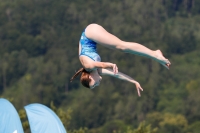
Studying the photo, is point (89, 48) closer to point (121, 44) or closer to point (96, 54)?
point (96, 54)

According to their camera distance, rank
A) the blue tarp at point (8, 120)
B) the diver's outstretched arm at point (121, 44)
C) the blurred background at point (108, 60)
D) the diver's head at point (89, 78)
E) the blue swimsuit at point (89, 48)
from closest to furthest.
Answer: the diver's outstretched arm at point (121, 44)
the blue swimsuit at point (89, 48)
the diver's head at point (89, 78)
the blue tarp at point (8, 120)
the blurred background at point (108, 60)

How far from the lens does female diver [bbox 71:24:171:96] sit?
13.6m

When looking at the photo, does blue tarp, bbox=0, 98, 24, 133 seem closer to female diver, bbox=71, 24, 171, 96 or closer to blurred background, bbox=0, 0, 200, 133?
female diver, bbox=71, 24, 171, 96

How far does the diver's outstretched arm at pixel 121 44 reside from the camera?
534 inches

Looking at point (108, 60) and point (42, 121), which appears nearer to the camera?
point (42, 121)

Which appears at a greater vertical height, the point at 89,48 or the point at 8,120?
the point at 89,48

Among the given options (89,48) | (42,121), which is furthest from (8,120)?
(89,48)

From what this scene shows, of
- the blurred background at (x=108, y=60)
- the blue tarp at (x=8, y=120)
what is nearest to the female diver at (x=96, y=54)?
the blue tarp at (x=8, y=120)

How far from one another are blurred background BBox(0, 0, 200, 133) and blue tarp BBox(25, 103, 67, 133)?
69928mm

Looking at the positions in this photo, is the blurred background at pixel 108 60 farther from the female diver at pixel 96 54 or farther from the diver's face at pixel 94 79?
the female diver at pixel 96 54

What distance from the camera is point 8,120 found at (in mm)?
20547

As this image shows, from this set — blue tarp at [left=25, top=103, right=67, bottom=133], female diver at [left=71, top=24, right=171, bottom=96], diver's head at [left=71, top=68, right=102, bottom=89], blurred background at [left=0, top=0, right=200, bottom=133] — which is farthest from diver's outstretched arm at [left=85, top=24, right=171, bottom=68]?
blurred background at [left=0, top=0, right=200, bottom=133]

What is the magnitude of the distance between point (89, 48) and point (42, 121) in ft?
23.5

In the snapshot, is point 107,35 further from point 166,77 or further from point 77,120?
point 166,77
